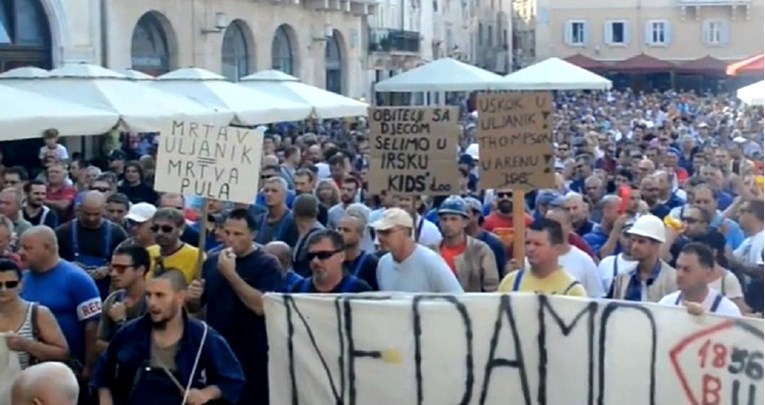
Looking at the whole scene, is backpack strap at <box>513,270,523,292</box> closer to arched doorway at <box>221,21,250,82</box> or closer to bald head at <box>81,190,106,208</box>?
bald head at <box>81,190,106,208</box>

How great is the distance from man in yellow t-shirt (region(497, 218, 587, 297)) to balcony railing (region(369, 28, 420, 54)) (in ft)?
125

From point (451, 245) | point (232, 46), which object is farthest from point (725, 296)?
point (232, 46)

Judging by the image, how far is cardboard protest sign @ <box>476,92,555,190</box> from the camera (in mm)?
9398

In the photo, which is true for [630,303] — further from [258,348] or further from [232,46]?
[232,46]

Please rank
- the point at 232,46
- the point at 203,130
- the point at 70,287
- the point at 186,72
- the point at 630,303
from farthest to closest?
the point at 232,46 → the point at 186,72 → the point at 203,130 → the point at 70,287 → the point at 630,303

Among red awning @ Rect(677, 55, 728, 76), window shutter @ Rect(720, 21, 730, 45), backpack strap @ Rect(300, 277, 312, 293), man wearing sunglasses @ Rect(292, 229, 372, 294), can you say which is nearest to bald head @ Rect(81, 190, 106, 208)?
backpack strap @ Rect(300, 277, 312, 293)

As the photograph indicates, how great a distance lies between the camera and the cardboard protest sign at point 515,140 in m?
9.40

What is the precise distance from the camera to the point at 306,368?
6.91 m

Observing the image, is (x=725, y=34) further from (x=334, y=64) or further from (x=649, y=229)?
(x=649, y=229)

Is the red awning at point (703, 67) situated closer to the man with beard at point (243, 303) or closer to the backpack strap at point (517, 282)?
the backpack strap at point (517, 282)

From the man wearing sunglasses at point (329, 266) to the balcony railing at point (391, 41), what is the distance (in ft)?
125

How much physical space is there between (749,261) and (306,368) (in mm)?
3900

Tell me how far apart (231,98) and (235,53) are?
52.0ft

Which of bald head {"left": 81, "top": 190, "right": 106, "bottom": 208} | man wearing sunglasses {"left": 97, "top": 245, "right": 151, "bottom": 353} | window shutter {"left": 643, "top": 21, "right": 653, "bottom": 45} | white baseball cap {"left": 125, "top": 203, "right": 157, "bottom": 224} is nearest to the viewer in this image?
man wearing sunglasses {"left": 97, "top": 245, "right": 151, "bottom": 353}
